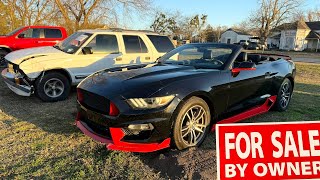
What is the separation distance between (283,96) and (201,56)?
2.29 metres

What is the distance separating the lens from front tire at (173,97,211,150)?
3.50 metres

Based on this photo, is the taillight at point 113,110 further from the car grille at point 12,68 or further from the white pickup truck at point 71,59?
the car grille at point 12,68

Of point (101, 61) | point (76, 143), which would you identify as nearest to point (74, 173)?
point (76, 143)

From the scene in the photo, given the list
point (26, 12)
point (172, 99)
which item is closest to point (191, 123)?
point (172, 99)

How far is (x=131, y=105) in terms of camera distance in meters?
3.29

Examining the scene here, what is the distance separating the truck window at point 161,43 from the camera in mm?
7791

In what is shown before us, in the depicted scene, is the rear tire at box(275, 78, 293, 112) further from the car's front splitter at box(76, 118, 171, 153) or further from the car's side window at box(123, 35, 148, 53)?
the car's side window at box(123, 35, 148, 53)

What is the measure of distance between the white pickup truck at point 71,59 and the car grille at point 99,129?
9.09 ft

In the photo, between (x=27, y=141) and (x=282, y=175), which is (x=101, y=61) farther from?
(x=282, y=175)

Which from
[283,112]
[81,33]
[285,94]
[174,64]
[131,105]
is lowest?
[283,112]

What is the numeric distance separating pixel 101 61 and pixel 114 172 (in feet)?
13.6

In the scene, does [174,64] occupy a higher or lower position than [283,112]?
higher

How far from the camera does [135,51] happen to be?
7.41 metres

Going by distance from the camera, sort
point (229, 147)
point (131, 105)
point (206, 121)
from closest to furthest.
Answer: point (229, 147)
point (131, 105)
point (206, 121)
